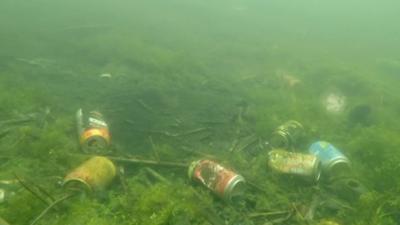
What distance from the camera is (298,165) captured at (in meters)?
5.60

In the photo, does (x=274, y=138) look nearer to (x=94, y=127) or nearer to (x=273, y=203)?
(x=273, y=203)

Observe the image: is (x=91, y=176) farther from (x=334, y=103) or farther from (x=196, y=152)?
(x=334, y=103)

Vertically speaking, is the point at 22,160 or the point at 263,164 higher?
the point at 22,160

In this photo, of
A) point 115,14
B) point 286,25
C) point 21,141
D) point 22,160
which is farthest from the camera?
point 286,25

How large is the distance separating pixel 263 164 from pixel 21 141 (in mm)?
3979

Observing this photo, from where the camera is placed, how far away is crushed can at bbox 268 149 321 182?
5.57 m

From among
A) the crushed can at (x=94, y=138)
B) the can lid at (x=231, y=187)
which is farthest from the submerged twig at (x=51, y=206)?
the can lid at (x=231, y=187)

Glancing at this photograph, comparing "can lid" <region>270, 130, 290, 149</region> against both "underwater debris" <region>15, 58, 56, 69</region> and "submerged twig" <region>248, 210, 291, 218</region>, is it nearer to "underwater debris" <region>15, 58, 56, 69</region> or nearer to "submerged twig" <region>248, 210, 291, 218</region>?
"submerged twig" <region>248, 210, 291, 218</region>

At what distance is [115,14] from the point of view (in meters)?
20.7

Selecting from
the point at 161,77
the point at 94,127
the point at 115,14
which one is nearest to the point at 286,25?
the point at 115,14

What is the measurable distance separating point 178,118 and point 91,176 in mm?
3315

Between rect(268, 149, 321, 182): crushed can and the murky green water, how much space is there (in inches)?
6.1

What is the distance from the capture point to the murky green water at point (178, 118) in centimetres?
468

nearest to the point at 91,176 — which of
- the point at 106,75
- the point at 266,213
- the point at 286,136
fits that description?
the point at 266,213
